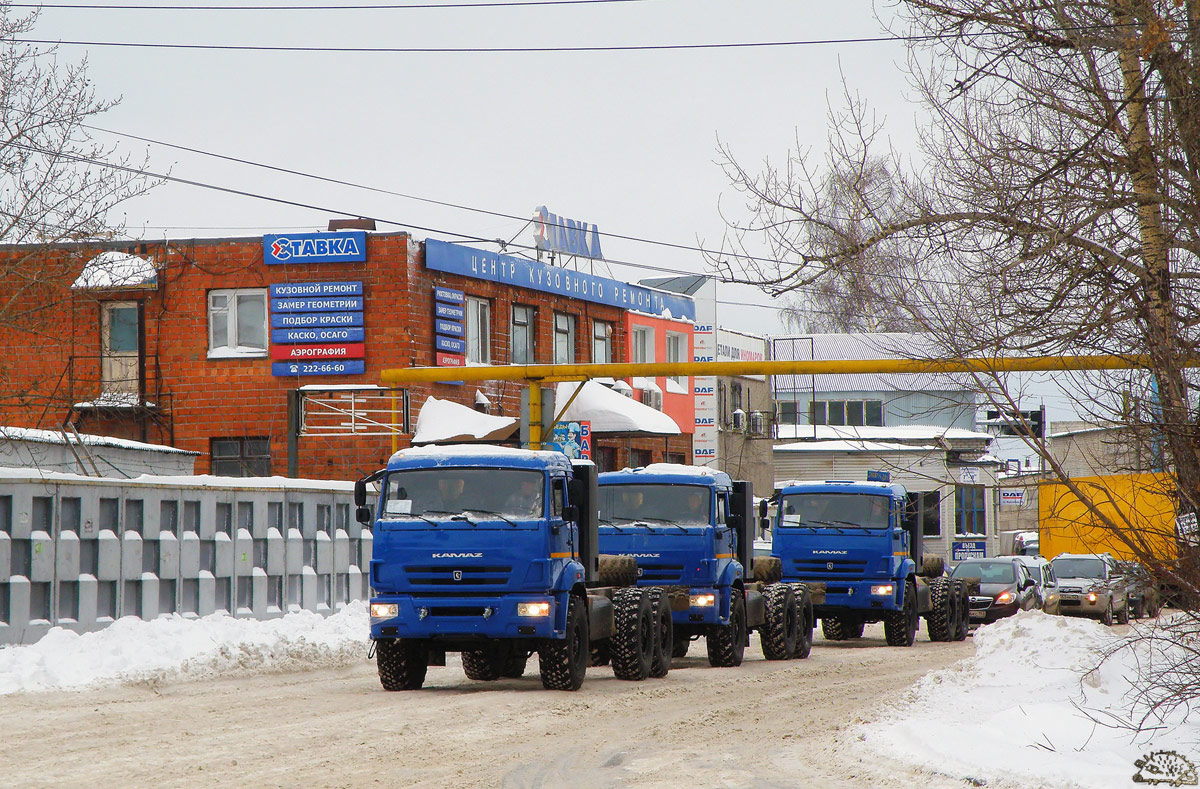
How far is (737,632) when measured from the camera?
21.7m

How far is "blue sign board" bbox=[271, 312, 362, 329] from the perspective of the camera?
115ft

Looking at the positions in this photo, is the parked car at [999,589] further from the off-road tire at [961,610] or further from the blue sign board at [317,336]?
the blue sign board at [317,336]

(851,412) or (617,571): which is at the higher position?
(851,412)

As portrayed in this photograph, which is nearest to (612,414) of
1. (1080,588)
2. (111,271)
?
(1080,588)

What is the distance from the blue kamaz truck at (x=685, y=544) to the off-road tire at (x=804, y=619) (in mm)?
1872

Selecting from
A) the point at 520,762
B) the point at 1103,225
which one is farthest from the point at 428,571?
the point at 1103,225

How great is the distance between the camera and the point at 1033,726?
1150 cm

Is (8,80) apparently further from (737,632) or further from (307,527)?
(737,632)

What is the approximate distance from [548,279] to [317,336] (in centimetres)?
769

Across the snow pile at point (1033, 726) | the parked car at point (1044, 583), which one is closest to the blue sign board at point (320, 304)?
the parked car at point (1044, 583)

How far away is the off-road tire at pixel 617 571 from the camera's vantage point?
61.5 feet

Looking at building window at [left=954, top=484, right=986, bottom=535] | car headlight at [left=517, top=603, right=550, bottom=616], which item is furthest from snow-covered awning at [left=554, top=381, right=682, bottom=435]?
building window at [left=954, top=484, right=986, bottom=535]

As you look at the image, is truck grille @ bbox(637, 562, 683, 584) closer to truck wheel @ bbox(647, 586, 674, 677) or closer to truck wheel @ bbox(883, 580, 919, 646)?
truck wheel @ bbox(647, 586, 674, 677)

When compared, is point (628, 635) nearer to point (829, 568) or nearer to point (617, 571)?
point (617, 571)
